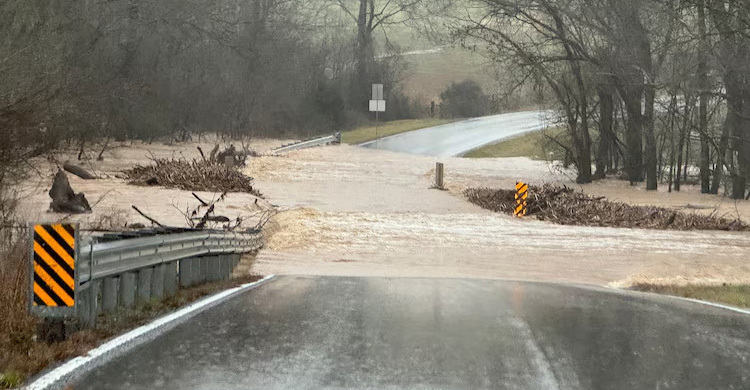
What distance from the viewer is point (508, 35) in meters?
41.6

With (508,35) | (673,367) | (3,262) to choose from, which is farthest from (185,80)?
(673,367)

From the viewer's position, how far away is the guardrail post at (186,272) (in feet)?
38.4

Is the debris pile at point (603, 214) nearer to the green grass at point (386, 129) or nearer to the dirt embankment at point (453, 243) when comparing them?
the dirt embankment at point (453, 243)

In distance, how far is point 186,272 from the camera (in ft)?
38.9

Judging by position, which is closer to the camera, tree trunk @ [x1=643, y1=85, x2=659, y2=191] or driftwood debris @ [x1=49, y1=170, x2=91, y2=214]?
driftwood debris @ [x1=49, y1=170, x2=91, y2=214]

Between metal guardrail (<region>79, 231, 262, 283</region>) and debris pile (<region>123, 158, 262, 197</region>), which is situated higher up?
metal guardrail (<region>79, 231, 262, 283</region>)

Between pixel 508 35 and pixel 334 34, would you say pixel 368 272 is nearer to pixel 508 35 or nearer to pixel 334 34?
pixel 508 35

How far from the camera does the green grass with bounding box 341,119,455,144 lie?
66.6 meters

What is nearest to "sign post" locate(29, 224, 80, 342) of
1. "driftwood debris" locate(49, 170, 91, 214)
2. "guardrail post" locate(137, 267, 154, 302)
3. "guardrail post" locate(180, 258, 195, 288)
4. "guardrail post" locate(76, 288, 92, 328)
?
"guardrail post" locate(76, 288, 92, 328)

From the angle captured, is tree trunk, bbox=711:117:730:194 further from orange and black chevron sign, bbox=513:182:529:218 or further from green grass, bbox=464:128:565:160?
green grass, bbox=464:128:565:160

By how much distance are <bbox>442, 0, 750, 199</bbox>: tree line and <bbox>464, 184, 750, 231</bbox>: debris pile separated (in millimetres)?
6365

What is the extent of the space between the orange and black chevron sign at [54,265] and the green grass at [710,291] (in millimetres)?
8479

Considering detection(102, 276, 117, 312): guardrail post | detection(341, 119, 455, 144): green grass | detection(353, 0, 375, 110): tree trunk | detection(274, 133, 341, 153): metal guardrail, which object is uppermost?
detection(353, 0, 375, 110): tree trunk

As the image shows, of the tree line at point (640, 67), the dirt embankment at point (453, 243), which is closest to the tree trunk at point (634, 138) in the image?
the tree line at point (640, 67)
